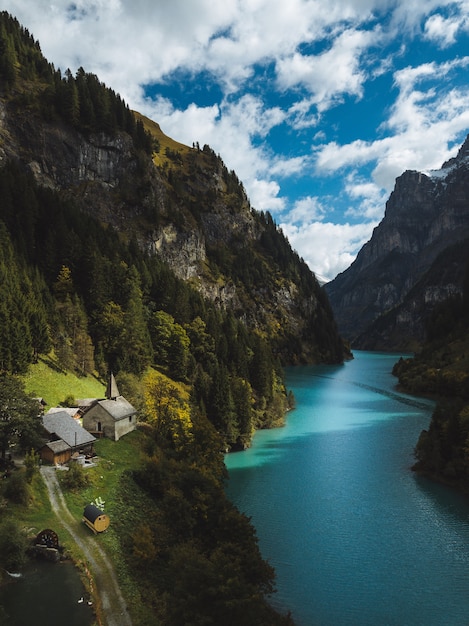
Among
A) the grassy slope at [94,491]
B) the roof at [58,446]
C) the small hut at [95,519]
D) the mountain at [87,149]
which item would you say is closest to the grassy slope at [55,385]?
the grassy slope at [94,491]

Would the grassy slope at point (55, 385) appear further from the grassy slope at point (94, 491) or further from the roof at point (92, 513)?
the roof at point (92, 513)

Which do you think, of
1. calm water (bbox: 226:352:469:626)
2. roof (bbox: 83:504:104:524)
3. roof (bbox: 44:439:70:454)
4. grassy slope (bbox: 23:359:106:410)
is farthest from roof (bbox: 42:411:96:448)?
calm water (bbox: 226:352:469:626)

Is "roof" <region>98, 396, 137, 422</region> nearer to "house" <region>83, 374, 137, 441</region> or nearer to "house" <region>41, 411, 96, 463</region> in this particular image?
"house" <region>83, 374, 137, 441</region>

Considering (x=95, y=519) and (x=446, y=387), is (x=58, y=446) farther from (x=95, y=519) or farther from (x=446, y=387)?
(x=446, y=387)

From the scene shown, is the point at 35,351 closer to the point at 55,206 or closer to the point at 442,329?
the point at 55,206

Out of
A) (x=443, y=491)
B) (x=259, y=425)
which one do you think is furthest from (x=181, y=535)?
(x=259, y=425)

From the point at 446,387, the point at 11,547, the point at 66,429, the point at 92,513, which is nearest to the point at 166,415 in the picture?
the point at 66,429
